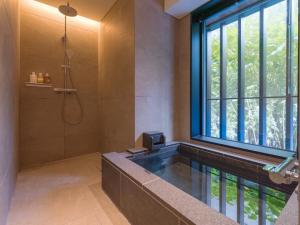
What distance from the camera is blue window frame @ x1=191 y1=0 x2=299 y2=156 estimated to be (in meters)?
1.91

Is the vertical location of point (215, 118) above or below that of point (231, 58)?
below

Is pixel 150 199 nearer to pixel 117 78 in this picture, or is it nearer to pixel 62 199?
pixel 62 199

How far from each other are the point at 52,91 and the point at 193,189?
258cm

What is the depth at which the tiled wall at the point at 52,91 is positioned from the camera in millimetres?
2508

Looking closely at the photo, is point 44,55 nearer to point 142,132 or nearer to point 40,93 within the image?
point 40,93

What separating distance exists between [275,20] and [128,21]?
1836 millimetres

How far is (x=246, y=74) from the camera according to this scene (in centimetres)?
227

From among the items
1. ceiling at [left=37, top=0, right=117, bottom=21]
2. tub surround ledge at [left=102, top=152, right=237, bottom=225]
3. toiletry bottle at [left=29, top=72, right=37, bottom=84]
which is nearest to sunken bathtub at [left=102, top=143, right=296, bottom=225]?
tub surround ledge at [left=102, top=152, right=237, bottom=225]

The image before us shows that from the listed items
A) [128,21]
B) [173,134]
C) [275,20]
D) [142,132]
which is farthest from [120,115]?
[275,20]

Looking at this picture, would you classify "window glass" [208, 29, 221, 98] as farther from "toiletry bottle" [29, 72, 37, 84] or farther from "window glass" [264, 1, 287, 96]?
"toiletry bottle" [29, 72, 37, 84]

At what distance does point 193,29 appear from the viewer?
97.1 inches

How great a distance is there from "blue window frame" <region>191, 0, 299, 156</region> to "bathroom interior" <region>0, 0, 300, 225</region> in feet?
0.04

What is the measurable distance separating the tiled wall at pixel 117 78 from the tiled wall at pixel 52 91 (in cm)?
22

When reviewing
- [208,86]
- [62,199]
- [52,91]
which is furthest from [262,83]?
[52,91]
